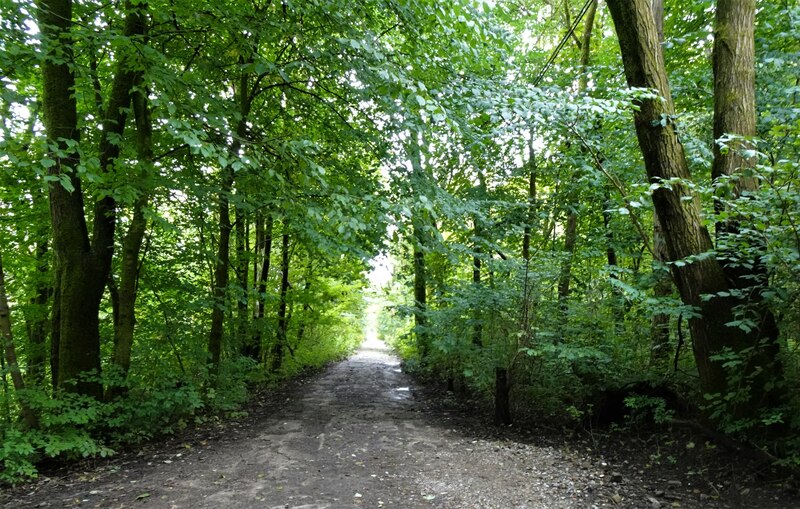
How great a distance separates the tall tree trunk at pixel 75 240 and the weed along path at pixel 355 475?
149cm

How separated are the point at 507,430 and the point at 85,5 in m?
8.82

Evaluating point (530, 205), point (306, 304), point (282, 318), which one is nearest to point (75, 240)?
point (530, 205)

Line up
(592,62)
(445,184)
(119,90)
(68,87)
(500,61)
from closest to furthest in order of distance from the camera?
(68,87)
(119,90)
(500,61)
(592,62)
(445,184)

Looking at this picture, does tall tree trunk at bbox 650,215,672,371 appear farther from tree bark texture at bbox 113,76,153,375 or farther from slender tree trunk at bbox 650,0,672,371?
tree bark texture at bbox 113,76,153,375

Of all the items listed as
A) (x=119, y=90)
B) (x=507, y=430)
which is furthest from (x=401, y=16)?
(x=507, y=430)

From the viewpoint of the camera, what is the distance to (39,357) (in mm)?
9258

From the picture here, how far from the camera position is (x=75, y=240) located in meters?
6.21

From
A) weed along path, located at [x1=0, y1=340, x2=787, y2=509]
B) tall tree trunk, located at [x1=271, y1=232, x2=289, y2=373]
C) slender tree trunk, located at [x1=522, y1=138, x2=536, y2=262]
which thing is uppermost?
slender tree trunk, located at [x1=522, y1=138, x2=536, y2=262]

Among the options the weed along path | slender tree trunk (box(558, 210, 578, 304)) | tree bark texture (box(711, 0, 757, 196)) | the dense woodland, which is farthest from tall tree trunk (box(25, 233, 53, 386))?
tree bark texture (box(711, 0, 757, 196))

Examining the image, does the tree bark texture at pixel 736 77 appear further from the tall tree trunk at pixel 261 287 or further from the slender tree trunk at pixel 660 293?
the tall tree trunk at pixel 261 287

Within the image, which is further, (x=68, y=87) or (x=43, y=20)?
(x=68, y=87)

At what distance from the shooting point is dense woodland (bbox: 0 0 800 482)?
14.5 ft

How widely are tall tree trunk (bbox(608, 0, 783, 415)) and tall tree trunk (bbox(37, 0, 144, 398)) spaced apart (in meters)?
6.34

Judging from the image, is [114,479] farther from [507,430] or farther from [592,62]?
[592,62]
